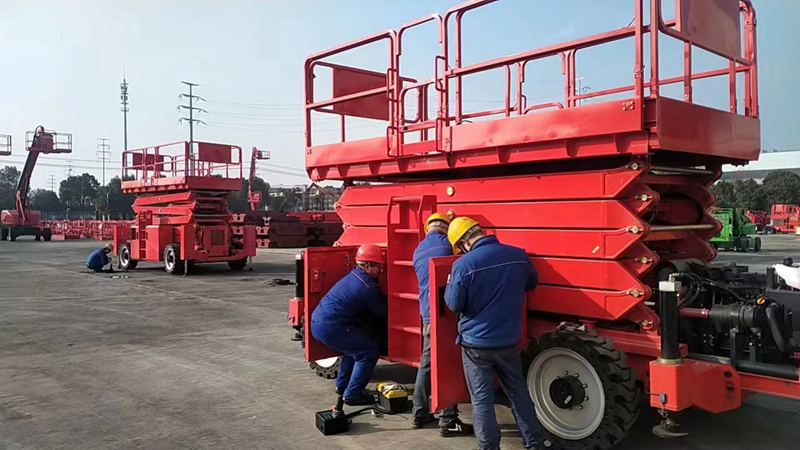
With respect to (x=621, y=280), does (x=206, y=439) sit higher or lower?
lower

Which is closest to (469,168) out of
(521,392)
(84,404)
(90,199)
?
(521,392)

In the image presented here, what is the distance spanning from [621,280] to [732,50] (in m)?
2.39

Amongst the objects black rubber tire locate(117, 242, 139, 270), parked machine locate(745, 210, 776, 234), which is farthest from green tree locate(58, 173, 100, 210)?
parked machine locate(745, 210, 776, 234)

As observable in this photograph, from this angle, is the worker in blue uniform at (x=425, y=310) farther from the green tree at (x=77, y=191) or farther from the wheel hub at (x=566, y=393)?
the green tree at (x=77, y=191)

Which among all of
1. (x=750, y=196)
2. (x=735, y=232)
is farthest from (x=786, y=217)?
(x=735, y=232)

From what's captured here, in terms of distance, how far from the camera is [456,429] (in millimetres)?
4934

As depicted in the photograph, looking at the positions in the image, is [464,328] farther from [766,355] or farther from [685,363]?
[766,355]

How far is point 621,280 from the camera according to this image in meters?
4.31

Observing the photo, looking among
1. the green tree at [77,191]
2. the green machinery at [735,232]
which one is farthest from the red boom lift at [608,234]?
the green tree at [77,191]

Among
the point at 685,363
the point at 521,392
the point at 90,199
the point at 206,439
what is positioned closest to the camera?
the point at 685,363

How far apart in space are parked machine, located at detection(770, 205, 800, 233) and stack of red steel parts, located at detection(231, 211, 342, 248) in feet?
111

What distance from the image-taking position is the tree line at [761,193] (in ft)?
170

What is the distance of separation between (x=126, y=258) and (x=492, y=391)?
18.9 meters

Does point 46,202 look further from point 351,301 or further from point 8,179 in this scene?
point 351,301
